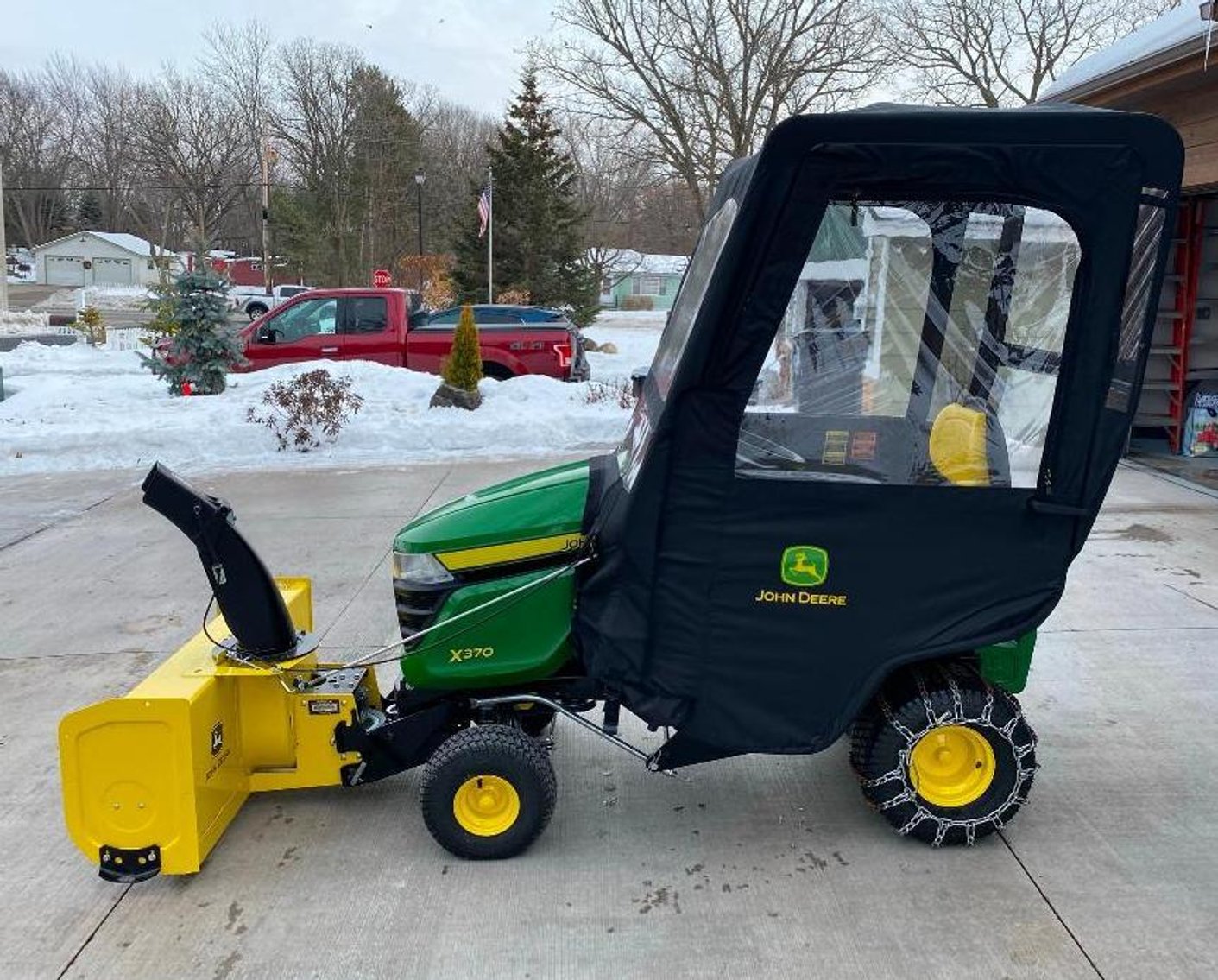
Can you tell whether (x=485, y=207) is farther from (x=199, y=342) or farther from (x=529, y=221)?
(x=199, y=342)

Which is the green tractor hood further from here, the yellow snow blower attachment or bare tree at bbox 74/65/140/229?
bare tree at bbox 74/65/140/229

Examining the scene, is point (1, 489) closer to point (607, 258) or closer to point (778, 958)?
point (778, 958)

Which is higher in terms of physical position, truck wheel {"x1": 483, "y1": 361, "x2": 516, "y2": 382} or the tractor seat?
the tractor seat

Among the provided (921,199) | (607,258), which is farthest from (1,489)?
(607,258)

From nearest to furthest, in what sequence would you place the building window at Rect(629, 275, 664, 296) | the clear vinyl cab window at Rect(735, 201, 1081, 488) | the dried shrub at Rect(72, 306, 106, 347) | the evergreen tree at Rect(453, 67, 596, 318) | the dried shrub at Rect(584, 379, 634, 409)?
the clear vinyl cab window at Rect(735, 201, 1081, 488)
the dried shrub at Rect(584, 379, 634, 409)
the dried shrub at Rect(72, 306, 106, 347)
the evergreen tree at Rect(453, 67, 596, 318)
the building window at Rect(629, 275, 664, 296)

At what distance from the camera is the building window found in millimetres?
63969

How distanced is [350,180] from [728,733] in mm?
42207

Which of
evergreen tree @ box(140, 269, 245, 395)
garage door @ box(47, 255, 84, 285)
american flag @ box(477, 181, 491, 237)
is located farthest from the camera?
garage door @ box(47, 255, 84, 285)

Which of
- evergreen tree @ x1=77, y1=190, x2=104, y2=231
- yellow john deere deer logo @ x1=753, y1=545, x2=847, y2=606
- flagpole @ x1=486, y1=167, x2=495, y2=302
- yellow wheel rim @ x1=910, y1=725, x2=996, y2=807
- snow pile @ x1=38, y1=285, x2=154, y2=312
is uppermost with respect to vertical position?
evergreen tree @ x1=77, y1=190, x2=104, y2=231

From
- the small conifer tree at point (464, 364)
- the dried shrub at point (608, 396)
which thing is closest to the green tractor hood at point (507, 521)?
the dried shrub at point (608, 396)

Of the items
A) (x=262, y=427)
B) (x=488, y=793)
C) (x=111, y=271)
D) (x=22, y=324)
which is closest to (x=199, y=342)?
(x=262, y=427)

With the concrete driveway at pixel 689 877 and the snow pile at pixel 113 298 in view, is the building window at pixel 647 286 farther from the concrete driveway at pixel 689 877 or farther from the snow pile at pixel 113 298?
the concrete driveway at pixel 689 877

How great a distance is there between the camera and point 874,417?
10.2 ft

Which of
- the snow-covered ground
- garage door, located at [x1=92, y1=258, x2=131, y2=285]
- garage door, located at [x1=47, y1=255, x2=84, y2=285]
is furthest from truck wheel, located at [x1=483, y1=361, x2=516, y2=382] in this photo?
garage door, located at [x1=47, y1=255, x2=84, y2=285]
